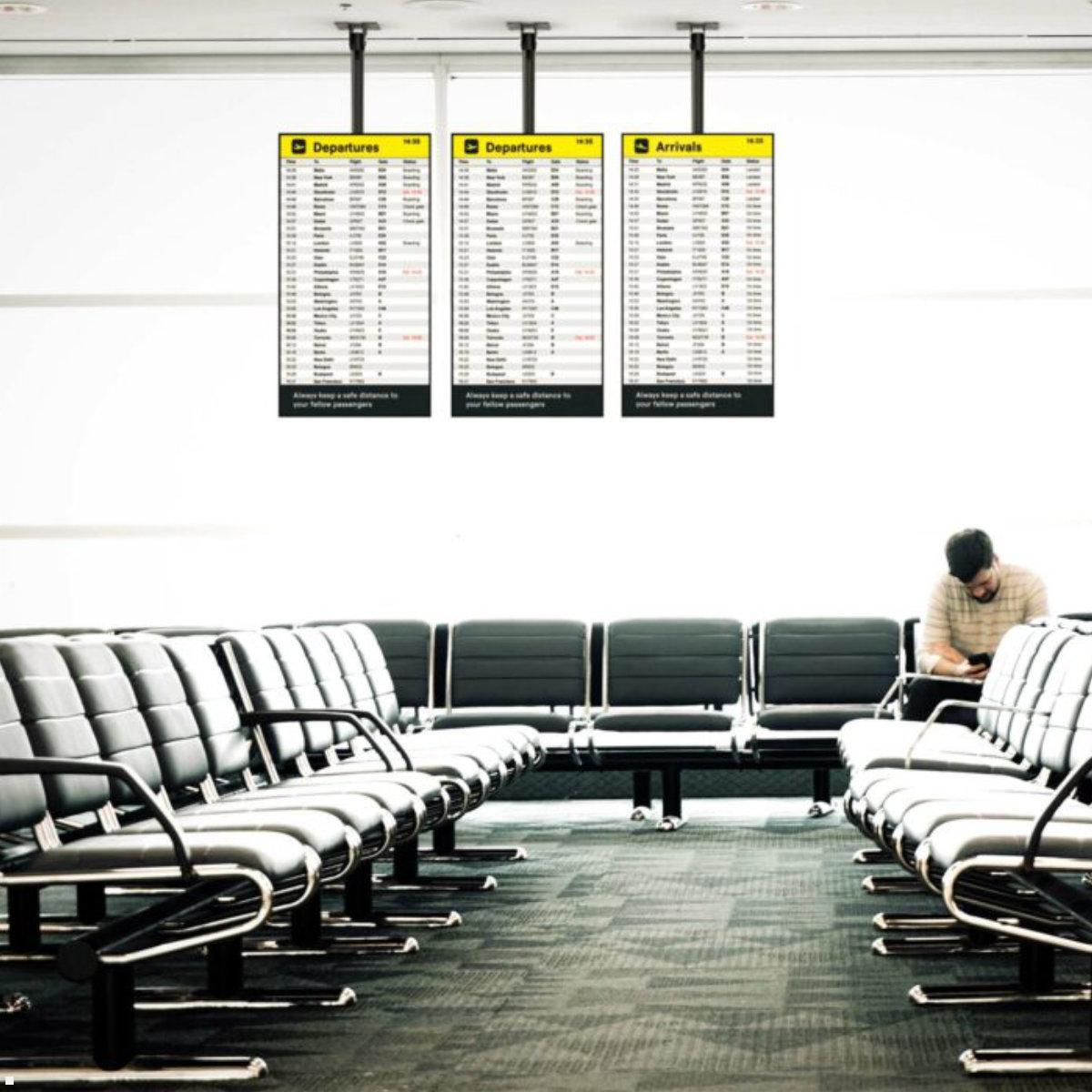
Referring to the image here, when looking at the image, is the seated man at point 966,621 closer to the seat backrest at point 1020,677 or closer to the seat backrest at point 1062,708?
the seat backrest at point 1020,677

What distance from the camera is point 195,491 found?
9.58 metres

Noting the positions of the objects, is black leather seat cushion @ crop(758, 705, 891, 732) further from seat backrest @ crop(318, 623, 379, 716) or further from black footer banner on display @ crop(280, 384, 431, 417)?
black footer banner on display @ crop(280, 384, 431, 417)

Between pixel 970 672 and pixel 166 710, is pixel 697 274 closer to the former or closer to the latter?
pixel 970 672

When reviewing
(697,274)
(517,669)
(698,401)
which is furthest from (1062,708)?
(697,274)

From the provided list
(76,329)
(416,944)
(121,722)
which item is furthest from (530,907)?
(76,329)

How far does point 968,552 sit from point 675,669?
1.46m

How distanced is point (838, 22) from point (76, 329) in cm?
385

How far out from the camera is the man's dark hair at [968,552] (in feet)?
24.5

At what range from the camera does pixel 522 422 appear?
9609mm

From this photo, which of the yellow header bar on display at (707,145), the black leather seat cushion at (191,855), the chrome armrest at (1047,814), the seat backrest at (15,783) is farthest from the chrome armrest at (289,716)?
the yellow header bar on display at (707,145)

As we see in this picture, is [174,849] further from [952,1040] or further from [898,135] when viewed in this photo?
[898,135]

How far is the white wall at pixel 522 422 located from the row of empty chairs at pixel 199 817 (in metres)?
2.70

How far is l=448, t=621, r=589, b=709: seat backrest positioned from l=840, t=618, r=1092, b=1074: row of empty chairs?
58.6 inches

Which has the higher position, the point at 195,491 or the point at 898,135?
the point at 898,135
